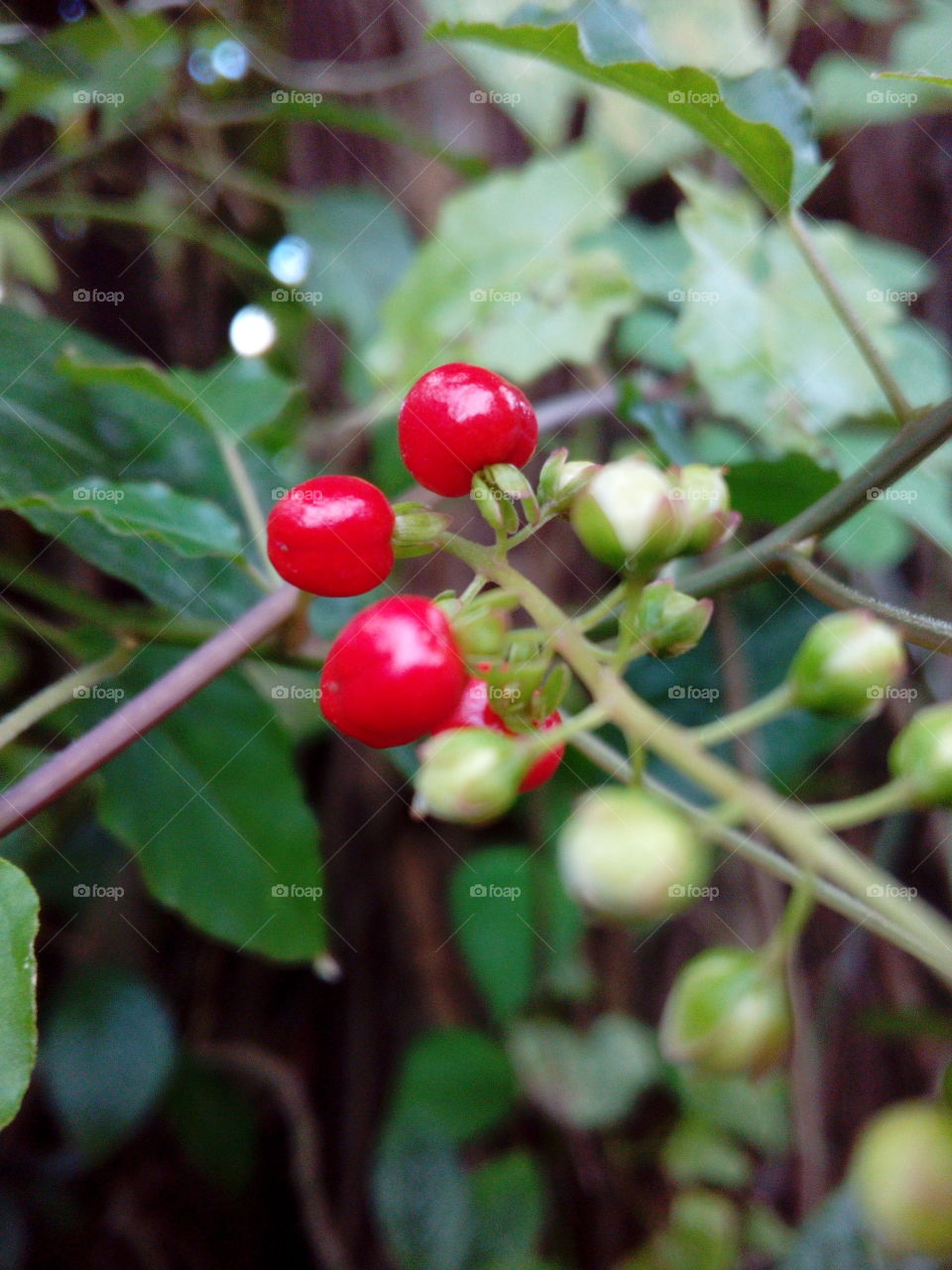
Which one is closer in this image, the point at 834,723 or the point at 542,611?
the point at 542,611

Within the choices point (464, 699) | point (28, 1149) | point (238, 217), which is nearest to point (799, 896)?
point (464, 699)

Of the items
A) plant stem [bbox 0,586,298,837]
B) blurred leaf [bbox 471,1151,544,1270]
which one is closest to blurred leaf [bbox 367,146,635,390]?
plant stem [bbox 0,586,298,837]

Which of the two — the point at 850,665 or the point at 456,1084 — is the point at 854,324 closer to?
the point at 850,665

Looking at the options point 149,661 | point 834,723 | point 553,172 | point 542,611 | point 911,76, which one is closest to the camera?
point 542,611

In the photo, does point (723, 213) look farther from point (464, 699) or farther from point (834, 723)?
point (464, 699)

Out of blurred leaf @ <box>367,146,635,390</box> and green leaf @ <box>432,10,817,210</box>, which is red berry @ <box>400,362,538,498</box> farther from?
blurred leaf @ <box>367,146,635,390</box>

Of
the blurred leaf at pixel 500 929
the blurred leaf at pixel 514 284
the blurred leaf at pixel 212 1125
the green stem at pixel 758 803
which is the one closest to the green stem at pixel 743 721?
the green stem at pixel 758 803

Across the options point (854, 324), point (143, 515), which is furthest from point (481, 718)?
point (854, 324)

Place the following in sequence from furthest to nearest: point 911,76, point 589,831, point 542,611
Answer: point 911,76 → point 542,611 → point 589,831
